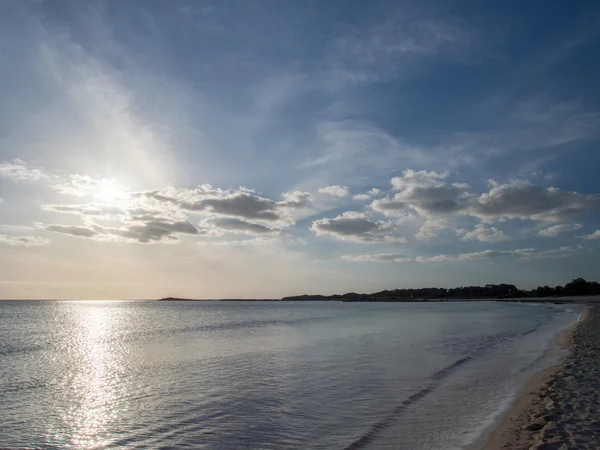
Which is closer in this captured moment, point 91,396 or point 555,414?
point 555,414

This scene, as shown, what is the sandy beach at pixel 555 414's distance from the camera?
8625mm

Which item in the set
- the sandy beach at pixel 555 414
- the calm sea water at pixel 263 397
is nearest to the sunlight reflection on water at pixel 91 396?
the calm sea water at pixel 263 397

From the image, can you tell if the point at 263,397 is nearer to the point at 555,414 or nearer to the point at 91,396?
→ the point at 91,396

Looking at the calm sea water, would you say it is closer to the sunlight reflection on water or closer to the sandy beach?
the sunlight reflection on water

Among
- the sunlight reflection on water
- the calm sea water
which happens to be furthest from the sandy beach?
the sunlight reflection on water

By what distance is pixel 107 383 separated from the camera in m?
18.0

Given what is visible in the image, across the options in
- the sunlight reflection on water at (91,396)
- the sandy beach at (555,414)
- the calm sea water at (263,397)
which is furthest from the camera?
the sunlight reflection on water at (91,396)

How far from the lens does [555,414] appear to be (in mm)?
10539

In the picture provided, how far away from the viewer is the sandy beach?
28.3 ft

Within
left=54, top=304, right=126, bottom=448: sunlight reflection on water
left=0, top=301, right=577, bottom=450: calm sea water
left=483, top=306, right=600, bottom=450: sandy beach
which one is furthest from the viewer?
left=54, top=304, right=126, bottom=448: sunlight reflection on water

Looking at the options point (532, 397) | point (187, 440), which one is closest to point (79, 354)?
point (187, 440)

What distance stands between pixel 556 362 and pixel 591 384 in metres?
6.00

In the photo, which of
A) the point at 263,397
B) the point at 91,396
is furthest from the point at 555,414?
the point at 91,396

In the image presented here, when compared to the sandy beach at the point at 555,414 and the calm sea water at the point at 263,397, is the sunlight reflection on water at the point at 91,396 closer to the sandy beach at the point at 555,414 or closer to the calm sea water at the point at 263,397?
the calm sea water at the point at 263,397
